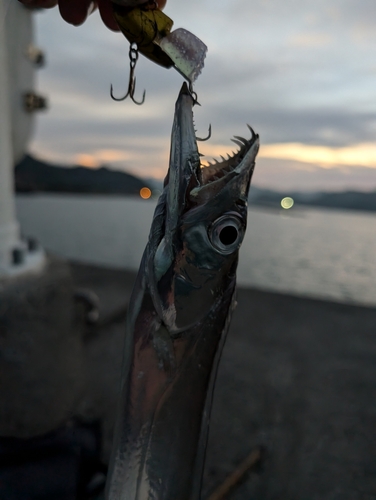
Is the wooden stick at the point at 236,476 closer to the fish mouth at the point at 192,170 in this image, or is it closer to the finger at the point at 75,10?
the fish mouth at the point at 192,170

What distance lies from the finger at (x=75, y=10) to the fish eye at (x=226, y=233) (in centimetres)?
145

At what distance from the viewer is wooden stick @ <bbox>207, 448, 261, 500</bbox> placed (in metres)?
3.44

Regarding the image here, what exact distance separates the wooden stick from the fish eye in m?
2.73

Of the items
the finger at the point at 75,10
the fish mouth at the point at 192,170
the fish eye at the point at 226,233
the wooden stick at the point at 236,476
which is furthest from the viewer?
the wooden stick at the point at 236,476

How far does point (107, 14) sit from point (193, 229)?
150 cm

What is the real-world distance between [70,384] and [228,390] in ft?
7.62

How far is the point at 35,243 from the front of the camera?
459 cm

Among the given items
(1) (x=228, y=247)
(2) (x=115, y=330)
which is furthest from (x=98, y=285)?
(1) (x=228, y=247)

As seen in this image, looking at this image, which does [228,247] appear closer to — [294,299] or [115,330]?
[115,330]

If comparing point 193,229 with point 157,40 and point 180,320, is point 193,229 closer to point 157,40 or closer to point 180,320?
point 180,320

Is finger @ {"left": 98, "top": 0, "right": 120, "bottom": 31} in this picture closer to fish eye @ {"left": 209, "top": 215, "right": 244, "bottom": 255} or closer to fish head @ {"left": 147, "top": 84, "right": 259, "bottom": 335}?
fish head @ {"left": 147, "top": 84, "right": 259, "bottom": 335}

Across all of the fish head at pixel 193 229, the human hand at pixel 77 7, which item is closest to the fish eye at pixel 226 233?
the fish head at pixel 193 229

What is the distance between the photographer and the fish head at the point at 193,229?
1546 mm

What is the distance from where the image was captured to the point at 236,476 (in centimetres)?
375
